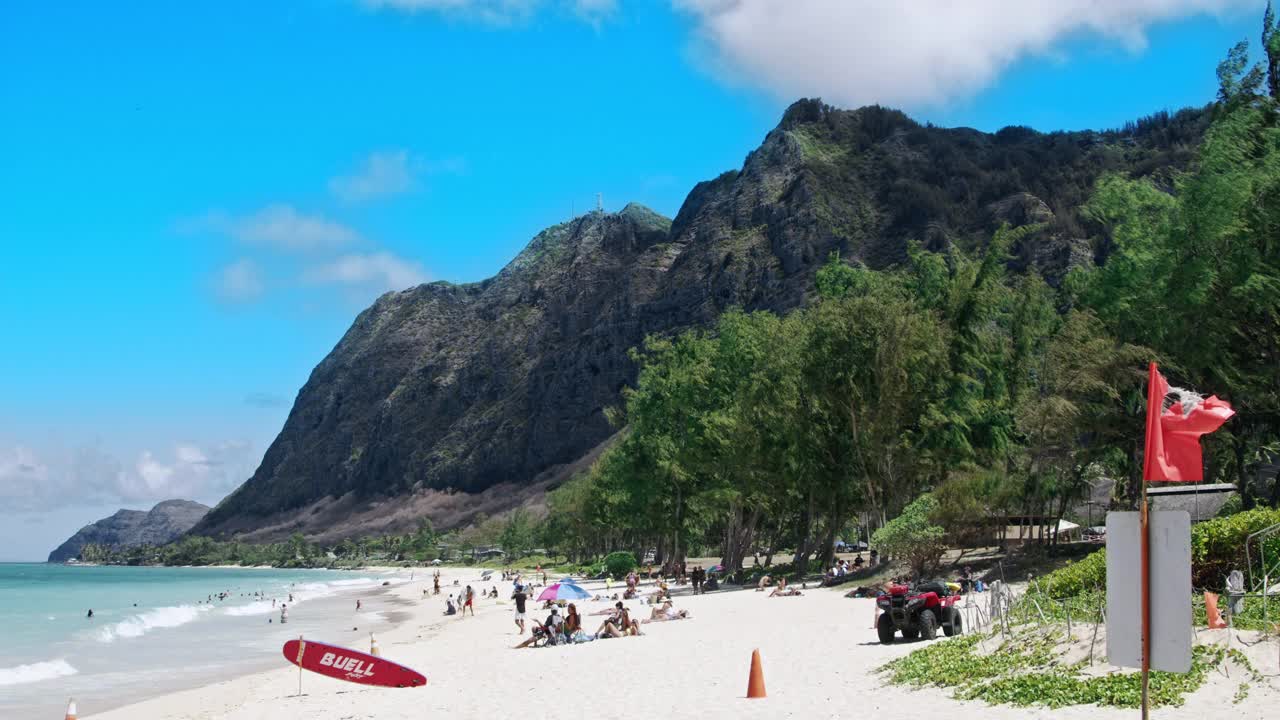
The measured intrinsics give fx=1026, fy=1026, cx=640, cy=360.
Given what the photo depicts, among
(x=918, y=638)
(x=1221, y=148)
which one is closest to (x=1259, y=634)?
(x=918, y=638)

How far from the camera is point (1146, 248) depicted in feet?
112

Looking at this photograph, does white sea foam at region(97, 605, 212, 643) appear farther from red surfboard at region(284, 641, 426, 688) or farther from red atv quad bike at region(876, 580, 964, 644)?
red atv quad bike at region(876, 580, 964, 644)

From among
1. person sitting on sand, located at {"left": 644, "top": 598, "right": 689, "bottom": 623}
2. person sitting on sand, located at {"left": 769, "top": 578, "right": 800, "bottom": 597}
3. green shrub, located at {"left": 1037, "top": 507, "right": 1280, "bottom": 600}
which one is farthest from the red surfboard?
person sitting on sand, located at {"left": 769, "top": 578, "right": 800, "bottom": 597}

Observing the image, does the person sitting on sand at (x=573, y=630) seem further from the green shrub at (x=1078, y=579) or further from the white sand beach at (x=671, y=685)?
the green shrub at (x=1078, y=579)

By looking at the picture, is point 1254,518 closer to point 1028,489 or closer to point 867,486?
point 1028,489

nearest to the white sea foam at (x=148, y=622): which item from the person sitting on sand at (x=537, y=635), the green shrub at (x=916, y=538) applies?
the person sitting on sand at (x=537, y=635)

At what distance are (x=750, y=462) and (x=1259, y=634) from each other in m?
34.4

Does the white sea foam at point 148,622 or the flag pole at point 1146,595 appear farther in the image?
the white sea foam at point 148,622

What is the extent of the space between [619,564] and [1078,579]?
5374 centimetres

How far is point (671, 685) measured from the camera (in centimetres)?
1739

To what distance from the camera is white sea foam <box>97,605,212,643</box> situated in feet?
153

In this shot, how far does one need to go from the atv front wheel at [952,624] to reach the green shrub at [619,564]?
167ft

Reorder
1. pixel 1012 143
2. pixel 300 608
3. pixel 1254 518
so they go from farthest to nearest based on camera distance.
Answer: pixel 1012 143
pixel 300 608
pixel 1254 518

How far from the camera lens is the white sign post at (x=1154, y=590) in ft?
20.1
